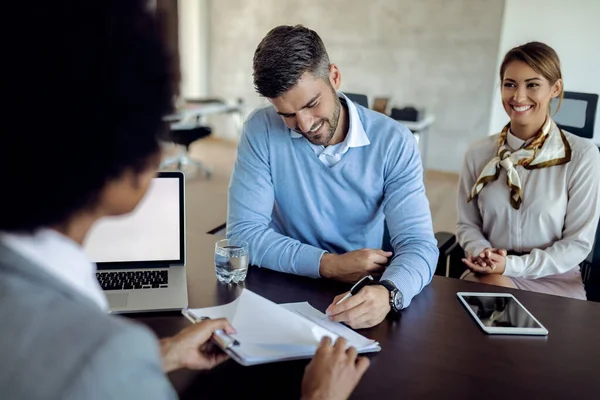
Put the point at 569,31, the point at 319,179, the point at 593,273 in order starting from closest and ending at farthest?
the point at 319,179 → the point at 593,273 → the point at 569,31

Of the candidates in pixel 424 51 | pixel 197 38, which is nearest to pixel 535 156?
pixel 424 51

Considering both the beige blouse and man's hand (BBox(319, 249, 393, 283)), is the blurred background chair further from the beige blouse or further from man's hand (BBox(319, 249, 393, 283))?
man's hand (BBox(319, 249, 393, 283))

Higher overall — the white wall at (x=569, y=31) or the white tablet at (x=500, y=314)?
the white wall at (x=569, y=31)

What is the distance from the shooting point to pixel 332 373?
839mm

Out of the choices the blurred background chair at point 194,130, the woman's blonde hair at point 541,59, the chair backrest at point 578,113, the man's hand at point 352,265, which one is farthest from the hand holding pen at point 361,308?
the blurred background chair at point 194,130

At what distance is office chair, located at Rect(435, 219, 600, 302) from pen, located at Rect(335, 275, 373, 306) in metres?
0.70

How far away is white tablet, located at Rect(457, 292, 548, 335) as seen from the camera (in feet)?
3.62

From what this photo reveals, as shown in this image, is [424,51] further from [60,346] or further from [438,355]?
[60,346]

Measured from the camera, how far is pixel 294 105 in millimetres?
1469

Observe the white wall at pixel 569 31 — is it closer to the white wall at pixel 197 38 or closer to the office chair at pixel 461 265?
the office chair at pixel 461 265

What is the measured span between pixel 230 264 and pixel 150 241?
216 millimetres

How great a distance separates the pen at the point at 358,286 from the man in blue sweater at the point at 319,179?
0.05 metres

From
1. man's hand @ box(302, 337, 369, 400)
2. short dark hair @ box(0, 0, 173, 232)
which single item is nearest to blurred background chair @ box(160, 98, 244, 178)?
man's hand @ box(302, 337, 369, 400)

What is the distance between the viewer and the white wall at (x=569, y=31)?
4.21 meters
